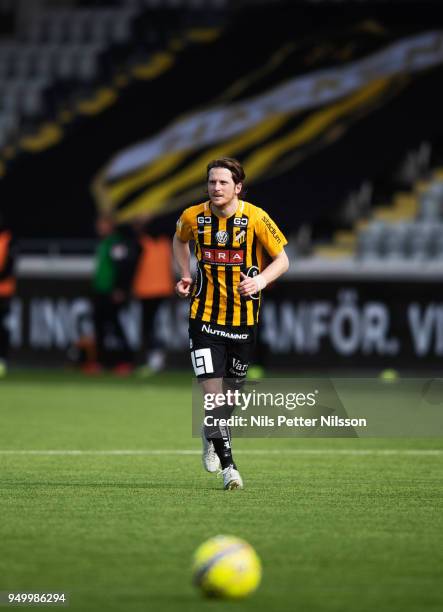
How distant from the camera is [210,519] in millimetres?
7023

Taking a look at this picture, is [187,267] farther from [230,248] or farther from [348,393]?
[348,393]

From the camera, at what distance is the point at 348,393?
881 centimetres

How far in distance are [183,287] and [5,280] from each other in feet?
32.7

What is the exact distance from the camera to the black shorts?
8195 mm

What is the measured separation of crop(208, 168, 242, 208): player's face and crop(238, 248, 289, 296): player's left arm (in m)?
0.42

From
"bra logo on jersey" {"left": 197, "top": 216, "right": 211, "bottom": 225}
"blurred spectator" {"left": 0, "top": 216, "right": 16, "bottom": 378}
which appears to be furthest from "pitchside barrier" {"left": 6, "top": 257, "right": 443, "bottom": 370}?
"bra logo on jersey" {"left": 197, "top": 216, "right": 211, "bottom": 225}

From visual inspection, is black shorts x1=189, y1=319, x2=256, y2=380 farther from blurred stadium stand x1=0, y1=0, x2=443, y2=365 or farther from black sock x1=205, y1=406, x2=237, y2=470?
blurred stadium stand x1=0, y1=0, x2=443, y2=365

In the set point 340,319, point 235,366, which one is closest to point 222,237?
point 235,366

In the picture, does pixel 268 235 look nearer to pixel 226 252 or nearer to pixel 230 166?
pixel 226 252

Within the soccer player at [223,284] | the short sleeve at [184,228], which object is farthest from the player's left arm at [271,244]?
the short sleeve at [184,228]

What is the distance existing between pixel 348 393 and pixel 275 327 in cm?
1035

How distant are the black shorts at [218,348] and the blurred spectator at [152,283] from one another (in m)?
10.6

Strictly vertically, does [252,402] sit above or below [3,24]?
below

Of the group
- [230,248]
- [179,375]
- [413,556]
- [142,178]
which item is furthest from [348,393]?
[142,178]
